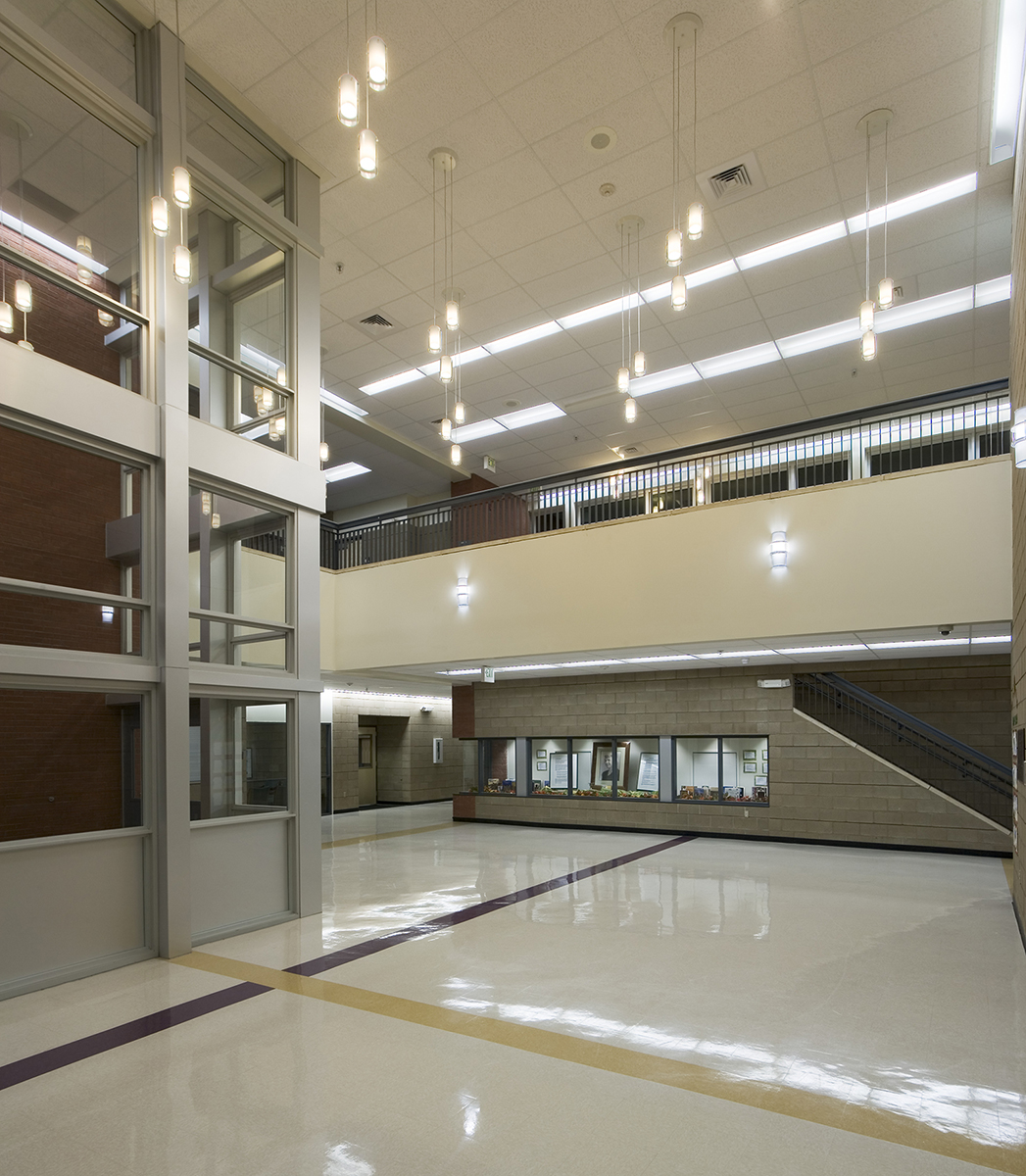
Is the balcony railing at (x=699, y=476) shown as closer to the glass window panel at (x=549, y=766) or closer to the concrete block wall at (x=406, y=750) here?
the glass window panel at (x=549, y=766)

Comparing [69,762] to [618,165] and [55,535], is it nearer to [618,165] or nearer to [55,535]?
[55,535]

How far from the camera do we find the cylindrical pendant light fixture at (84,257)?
19.2ft

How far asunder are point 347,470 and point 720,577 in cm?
879

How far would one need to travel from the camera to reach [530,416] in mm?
12852

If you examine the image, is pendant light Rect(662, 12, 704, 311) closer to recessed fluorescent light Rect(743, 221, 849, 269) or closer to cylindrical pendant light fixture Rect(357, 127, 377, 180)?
recessed fluorescent light Rect(743, 221, 849, 269)

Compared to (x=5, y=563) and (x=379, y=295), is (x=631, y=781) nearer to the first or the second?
(x=379, y=295)

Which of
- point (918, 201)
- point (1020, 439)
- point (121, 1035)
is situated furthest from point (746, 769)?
point (121, 1035)

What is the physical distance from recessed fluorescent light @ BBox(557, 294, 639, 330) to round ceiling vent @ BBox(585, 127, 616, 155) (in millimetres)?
2416

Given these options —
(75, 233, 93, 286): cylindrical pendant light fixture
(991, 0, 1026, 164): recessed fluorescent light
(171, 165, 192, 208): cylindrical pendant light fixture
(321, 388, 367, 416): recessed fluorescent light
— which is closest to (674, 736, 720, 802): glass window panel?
(321, 388, 367, 416): recessed fluorescent light

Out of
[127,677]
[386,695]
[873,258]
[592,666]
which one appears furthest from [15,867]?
[386,695]

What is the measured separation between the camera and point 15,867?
5074 millimetres

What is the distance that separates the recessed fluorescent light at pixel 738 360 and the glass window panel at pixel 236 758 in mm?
7569

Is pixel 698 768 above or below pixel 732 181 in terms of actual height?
below

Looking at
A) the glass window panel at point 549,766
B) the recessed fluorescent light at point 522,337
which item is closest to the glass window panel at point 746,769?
the glass window panel at point 549,766
